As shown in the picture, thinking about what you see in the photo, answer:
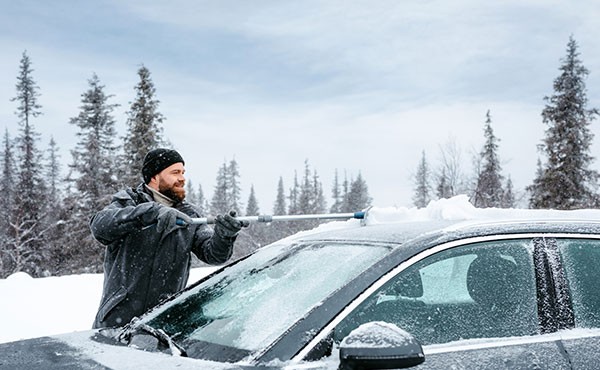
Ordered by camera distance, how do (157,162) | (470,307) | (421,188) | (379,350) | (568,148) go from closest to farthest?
(379,350) < (470,307) < (157,162) < (568,148) < (421,188)

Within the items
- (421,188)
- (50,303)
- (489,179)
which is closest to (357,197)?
(421,188)

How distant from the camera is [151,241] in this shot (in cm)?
395

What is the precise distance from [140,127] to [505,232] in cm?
3158

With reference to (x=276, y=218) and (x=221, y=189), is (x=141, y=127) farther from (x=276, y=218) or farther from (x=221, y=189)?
(x=221, y=189)

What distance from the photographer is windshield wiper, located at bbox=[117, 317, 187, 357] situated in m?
2.42

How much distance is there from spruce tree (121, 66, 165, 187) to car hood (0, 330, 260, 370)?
98.2 feet

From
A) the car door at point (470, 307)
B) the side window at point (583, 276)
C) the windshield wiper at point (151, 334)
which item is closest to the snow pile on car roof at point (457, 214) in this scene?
the side window at point (583, 276)

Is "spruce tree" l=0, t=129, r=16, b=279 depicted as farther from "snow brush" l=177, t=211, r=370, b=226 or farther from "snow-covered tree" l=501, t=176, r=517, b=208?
"snow brush" l=177, t=211, r=370, b=226

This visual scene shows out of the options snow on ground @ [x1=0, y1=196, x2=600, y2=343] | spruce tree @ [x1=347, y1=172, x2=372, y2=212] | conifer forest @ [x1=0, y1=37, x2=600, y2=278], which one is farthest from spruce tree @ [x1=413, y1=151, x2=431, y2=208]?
snow on ground @ [x1=0, y1=196, x2=600, y2=343]

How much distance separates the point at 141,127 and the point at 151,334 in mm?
31103

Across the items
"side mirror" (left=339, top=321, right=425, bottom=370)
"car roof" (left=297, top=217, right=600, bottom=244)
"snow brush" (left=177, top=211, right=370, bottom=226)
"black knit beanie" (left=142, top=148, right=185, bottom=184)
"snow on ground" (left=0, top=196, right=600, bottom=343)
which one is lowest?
"snow on ground" (left=0, top=196, right=600, bottom=343)

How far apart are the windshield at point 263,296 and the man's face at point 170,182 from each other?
1.09 m

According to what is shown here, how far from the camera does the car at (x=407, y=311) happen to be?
7.22ft

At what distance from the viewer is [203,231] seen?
4.18 metres
